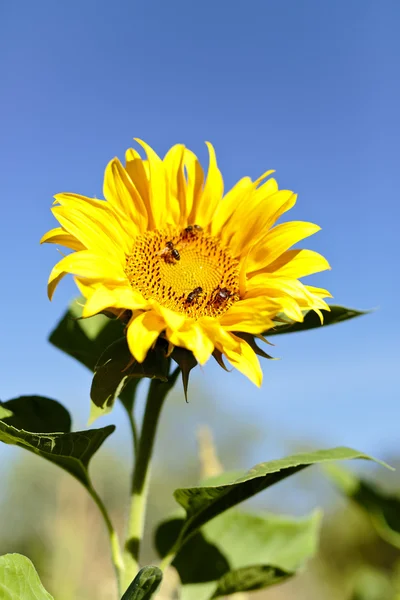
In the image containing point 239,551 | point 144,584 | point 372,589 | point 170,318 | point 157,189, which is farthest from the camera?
point 372,589

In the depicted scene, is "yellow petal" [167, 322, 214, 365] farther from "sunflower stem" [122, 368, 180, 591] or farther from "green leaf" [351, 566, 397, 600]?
"green leaf" [351, 566, 397, 600]

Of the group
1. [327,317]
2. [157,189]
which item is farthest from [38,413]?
[327,317]

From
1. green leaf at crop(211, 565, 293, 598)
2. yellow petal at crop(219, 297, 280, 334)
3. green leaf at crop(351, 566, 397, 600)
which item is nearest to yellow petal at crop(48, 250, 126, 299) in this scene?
yellow petal at crop(219, 297, 280, 334)

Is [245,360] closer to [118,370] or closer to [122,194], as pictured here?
[118,370]

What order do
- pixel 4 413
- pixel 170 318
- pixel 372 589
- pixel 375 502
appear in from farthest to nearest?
1. pixel 372 589
2. pixel 375 502
3. pixel 4 413
4. pixel 170 318

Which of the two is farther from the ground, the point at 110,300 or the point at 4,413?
the point at 110,300

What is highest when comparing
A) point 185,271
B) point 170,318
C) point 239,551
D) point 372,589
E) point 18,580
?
point 185,271

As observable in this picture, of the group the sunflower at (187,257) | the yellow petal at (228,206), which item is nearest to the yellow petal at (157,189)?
the sunflower at (187,257)

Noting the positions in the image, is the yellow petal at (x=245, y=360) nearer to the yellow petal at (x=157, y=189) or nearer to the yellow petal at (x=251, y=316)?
the yellow petal at (x=251, y=316)
